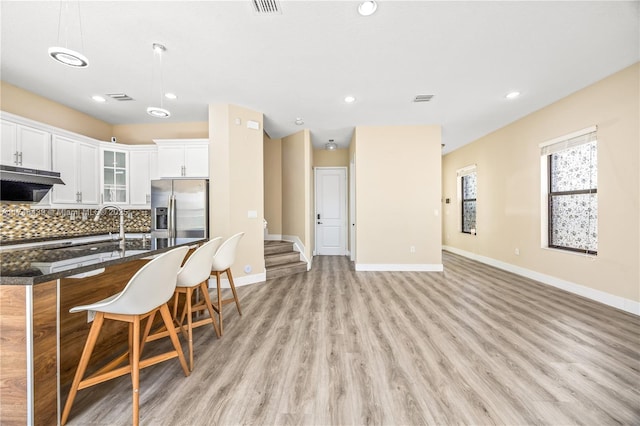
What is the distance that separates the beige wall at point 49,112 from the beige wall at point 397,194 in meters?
5.05

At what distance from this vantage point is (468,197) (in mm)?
6410

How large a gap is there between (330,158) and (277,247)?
120 inches

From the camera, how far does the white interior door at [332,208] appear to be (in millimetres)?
6605

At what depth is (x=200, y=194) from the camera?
381 cm

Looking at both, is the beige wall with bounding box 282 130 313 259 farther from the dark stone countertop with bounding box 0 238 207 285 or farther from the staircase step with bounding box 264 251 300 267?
the dark stone countertop with bounding box 0 238 207 285

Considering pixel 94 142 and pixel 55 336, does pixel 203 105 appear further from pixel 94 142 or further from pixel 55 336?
pixel 55 336

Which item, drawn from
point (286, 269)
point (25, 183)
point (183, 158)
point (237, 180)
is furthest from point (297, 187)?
point (25, 183)

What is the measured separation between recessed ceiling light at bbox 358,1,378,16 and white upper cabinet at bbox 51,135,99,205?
4464mm

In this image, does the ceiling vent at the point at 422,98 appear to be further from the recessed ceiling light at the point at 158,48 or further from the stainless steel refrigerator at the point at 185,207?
the stainless steel refrigerator at the point at 185,207

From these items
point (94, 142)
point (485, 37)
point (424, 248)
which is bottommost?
point (424, 248)

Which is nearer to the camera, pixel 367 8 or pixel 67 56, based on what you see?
pixel 67 56

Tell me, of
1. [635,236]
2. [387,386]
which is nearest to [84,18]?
[387,386]

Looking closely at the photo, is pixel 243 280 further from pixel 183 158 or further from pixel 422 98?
pixel 422 98

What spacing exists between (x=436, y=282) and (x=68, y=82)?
630 centimetres
